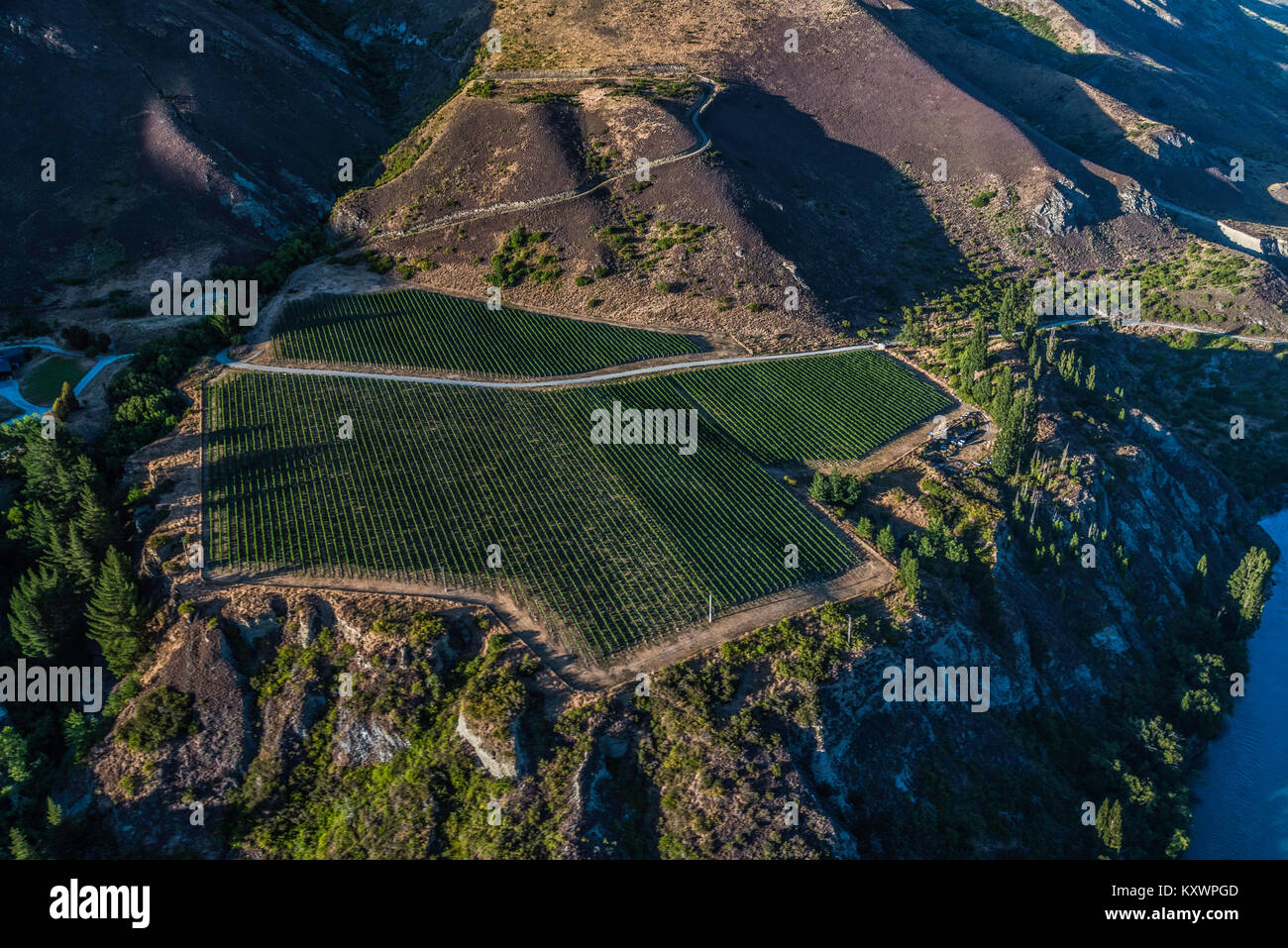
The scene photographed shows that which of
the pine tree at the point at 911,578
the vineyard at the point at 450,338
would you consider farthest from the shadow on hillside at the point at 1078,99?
the pine tree at the point at 911,578

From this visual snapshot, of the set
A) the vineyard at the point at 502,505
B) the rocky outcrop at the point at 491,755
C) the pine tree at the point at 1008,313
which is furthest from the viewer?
the pine tree at the point at 1008,313

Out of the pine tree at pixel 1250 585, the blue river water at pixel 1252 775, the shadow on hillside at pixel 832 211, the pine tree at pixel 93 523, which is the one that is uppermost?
the shadow on hillside at pixel 832 211

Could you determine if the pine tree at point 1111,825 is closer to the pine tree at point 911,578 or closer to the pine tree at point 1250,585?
the pine tree at point 911,578

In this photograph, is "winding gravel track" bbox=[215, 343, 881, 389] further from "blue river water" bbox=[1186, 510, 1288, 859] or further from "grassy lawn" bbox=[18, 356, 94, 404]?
"blue river water" bbox=[1186, 510, 1288, 859]

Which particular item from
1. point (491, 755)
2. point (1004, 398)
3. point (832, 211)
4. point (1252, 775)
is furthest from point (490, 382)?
point (1252, 775)

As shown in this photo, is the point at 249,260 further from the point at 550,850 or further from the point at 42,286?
the point at 550,850

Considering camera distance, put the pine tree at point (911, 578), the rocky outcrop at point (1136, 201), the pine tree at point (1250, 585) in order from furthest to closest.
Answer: the rocky outcrop at point (1136, 201) → the pine tree at point (1250, 585) → the pine tree at point (911, 578)

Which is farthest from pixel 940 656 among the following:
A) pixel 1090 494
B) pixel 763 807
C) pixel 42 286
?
pixel 42 286
